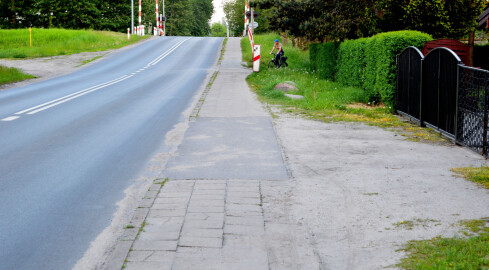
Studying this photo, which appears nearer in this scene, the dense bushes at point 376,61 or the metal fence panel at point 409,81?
the metal fence panel at point 409,81

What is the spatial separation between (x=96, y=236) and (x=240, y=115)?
848cm

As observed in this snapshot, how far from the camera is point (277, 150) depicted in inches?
357

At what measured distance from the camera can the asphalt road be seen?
5.04 metres

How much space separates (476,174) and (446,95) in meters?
3.39

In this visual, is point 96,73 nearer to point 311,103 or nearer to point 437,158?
point 311,103

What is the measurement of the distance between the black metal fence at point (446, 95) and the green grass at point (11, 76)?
16073 mm

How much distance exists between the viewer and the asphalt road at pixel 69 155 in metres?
5.04

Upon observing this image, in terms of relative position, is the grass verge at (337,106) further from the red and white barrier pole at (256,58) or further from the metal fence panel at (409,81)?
the red and white barrier pole at (256,58)

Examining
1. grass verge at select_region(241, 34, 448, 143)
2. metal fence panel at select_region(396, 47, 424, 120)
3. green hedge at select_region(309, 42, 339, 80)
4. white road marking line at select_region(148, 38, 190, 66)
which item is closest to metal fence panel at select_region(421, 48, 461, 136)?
grass verge at select_region(241, 34, 448, 143)

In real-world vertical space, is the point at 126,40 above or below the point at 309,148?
above

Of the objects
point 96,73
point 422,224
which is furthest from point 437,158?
point 96,73

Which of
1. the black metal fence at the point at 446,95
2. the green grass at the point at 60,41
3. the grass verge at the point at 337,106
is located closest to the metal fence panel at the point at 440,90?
the black metal fence at the point at 446,95

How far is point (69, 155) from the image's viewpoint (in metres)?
8.73

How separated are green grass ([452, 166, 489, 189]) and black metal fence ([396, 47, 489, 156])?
46.4 inches
